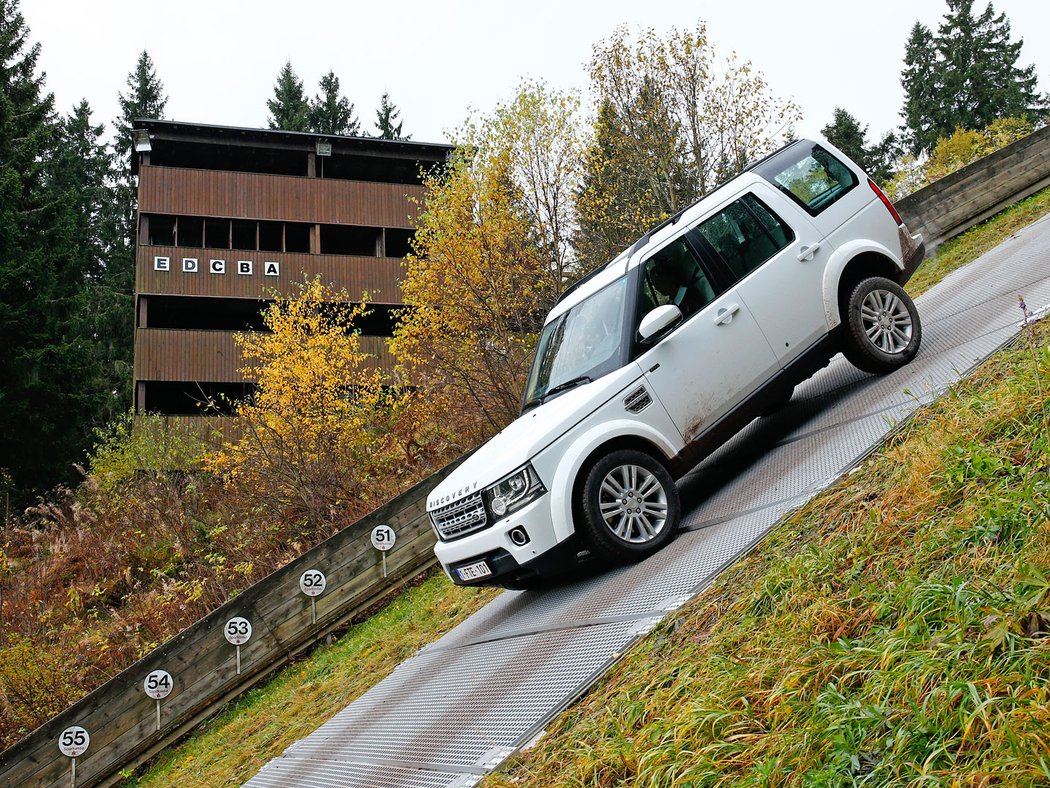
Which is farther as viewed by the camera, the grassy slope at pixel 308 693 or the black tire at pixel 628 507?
the grassy slope at pixel 308 693

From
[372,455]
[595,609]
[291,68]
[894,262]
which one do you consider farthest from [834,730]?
[291,68]

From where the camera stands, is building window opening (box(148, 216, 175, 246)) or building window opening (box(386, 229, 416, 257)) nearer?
building window opening (box(148, 216, 175, 246))

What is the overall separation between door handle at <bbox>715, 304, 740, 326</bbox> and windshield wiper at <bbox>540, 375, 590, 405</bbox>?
1243mm

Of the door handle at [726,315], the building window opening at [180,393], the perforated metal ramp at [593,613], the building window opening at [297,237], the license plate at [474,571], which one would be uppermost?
the building window opening at [297,237]

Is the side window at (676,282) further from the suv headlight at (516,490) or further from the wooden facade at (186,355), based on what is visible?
the wooden facade at (186,355)

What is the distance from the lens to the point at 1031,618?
112 inches

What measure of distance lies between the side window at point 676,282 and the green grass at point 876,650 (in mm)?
2681

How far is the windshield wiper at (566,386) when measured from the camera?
7094mm

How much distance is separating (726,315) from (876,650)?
451 centimetres

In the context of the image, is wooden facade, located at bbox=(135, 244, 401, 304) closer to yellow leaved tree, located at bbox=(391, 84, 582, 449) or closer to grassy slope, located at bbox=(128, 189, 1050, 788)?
yellow leaved tree, located at bbox=(391, 84, 582, 449)

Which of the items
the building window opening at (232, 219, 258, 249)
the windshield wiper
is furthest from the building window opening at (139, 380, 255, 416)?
the windshield wiper

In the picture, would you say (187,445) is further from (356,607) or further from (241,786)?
(241,786)

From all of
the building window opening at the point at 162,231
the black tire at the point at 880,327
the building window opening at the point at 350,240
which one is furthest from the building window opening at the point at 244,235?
the black tire at the point at 880,327

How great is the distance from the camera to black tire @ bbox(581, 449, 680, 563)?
6301 millimetres
